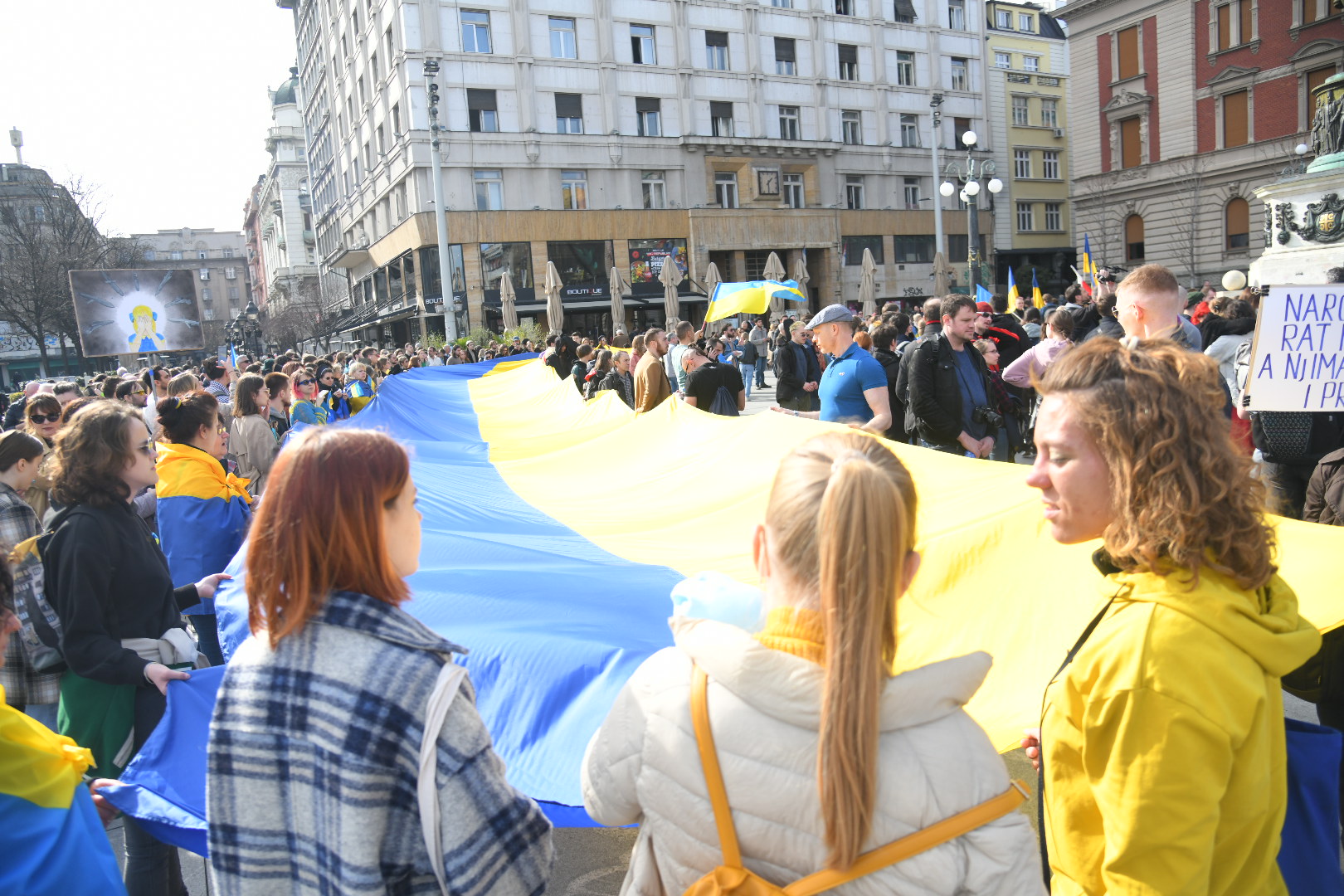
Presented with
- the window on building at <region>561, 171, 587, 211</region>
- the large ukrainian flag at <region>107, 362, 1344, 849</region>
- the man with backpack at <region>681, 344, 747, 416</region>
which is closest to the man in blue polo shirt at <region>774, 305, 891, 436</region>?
the large ukrainian flag at <region>107, 362, 1344, 849</region>

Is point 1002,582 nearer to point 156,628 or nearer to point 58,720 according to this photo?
point 156,628

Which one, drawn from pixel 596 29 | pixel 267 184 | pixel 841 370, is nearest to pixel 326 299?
pixel 267 184

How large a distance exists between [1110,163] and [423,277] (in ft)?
109

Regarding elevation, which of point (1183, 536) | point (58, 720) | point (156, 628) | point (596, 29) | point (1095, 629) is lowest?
point (58, 720)

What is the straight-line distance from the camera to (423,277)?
134 ft

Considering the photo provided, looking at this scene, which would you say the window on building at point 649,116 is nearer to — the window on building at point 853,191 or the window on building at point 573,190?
the window on building at point 573,190

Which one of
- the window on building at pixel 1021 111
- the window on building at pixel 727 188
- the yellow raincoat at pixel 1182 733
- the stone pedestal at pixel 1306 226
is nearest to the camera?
the yellow raincoat at pixel 1182 733

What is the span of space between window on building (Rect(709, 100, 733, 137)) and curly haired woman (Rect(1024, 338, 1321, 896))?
44232 millimetres

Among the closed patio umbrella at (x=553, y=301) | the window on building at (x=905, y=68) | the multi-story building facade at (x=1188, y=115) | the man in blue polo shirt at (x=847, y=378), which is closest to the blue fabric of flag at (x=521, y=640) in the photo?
the man in blue polo shirt at (x=847, y=378)

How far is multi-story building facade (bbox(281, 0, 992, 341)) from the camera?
39062mm

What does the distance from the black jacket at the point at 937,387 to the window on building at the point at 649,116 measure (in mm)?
37554

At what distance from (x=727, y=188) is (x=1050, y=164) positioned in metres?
24.1

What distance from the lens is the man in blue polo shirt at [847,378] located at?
6.79 m

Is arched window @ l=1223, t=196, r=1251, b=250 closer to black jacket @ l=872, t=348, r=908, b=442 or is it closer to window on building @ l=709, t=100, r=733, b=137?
window on building @ l=709, t=100, r=733, b=137
